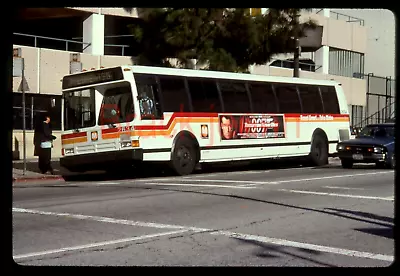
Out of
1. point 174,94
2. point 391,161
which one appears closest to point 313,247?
point 174,94

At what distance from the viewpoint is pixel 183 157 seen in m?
17.8

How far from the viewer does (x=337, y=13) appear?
39.0 meters

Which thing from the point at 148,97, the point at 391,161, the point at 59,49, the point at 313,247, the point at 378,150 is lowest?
the point at 313,247

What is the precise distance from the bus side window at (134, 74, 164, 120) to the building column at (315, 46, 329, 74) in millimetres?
22475

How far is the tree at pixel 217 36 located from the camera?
69.2ft

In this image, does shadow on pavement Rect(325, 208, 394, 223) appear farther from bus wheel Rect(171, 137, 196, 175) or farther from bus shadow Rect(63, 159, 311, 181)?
bus shadow Rect(63, 159, 311, 181)

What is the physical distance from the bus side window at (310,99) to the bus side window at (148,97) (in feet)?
21.8

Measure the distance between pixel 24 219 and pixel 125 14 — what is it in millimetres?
17026

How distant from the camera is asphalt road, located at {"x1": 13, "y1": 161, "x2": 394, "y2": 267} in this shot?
23.0 feet

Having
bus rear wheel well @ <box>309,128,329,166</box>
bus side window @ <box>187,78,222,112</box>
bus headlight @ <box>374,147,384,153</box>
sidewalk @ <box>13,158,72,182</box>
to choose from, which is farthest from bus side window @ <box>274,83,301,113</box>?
sidewalk @ <box>13,158,72,182</box>

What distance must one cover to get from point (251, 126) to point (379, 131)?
4.68 meters

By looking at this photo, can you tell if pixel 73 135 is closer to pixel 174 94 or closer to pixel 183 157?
pixel 174 94

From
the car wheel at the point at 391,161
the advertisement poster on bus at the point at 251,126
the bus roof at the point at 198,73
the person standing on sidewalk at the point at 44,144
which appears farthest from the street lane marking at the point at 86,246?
the car wheel at the point at 391,161
